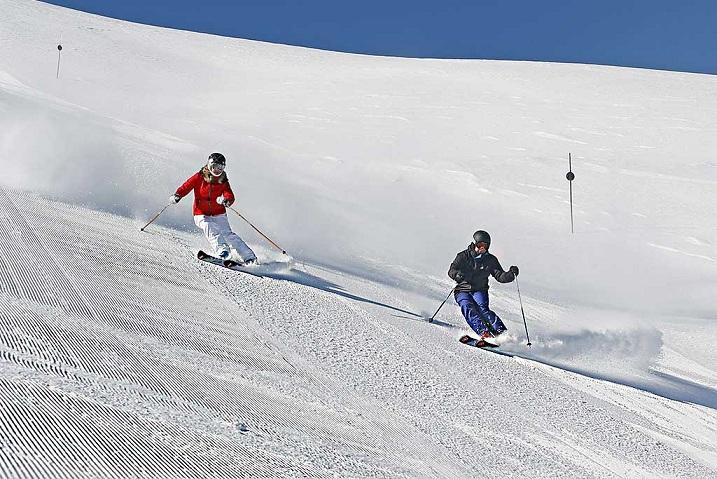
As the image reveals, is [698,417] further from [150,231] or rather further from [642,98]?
[642,98]

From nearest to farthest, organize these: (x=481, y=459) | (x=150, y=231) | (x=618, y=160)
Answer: (x=481, y=459)
(x=150, y=231)
(x=618, y=160)

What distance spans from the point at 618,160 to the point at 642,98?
12.4m

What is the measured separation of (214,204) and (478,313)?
3355 millimetres

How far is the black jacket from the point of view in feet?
29.8

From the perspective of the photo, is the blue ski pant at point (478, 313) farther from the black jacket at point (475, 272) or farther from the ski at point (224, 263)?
the ski at point (224, 263)

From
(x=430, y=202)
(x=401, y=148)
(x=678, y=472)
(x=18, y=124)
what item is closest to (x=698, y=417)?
(x=678, y=472)

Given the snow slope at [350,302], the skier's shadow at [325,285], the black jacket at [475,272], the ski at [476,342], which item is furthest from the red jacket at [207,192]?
the ski at [476,342]

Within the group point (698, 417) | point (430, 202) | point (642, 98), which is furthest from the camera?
point (642, 98)

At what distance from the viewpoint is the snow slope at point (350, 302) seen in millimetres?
3814

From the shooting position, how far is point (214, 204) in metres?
9.05

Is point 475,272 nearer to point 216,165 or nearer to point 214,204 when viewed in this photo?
point 214,204

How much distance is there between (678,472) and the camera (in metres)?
5.69

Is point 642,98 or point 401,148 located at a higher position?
point 642,98

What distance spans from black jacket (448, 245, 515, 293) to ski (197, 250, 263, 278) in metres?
2.37
